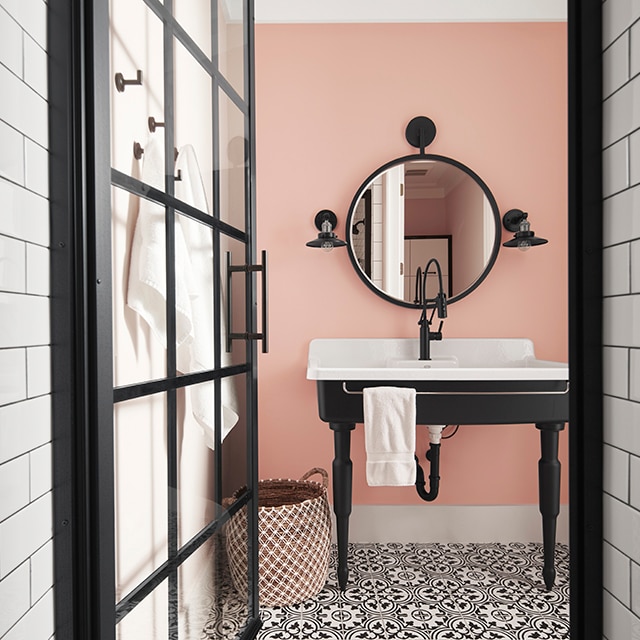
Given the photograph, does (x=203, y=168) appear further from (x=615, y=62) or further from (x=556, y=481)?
(x=556, y=481)

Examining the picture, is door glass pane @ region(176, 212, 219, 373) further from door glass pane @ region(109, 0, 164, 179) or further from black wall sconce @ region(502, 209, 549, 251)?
black wall sconce @ region(502, 209, 549, 251)

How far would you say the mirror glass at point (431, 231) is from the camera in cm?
299

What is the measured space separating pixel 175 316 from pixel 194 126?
525mm

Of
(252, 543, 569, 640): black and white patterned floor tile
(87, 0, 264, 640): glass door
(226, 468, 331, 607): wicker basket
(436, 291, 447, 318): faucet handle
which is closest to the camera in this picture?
(87, 0, 264, 640): glass door

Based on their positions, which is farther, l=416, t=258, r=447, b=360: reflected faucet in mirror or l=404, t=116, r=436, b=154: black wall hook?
l=404, t=116, r=436, b=154: black wall hook

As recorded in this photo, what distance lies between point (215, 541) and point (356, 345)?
56.3 inches

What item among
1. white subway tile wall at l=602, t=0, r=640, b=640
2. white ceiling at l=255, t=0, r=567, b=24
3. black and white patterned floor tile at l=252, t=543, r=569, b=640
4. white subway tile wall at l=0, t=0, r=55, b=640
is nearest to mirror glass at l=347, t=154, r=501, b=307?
white ceiling at l=255, t=0, r=567, b=24

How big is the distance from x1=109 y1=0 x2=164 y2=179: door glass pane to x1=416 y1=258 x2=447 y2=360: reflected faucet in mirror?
162 cm

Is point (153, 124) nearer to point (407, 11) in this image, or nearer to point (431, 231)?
point (431, 231)

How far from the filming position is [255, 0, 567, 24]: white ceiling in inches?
118

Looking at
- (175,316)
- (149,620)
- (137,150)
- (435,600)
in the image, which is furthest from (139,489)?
(435,600)

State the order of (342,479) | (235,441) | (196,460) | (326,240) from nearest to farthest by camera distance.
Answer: (196,460)
(235,441)
(342,479)
(326,240)

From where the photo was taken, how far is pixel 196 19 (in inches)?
65.9

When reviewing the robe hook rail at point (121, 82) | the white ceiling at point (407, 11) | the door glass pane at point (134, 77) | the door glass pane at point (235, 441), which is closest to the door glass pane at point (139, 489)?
the door glass pane at point (235, 441)
